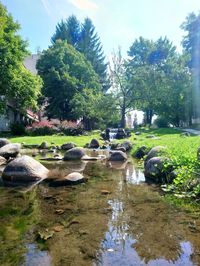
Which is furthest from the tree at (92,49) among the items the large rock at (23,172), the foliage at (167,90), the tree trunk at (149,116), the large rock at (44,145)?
the large rock at (23,172)

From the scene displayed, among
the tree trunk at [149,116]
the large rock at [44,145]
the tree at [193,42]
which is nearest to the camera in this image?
the large rock at [44,145]

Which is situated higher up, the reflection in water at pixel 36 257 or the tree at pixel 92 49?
the tree at pixel 92 49

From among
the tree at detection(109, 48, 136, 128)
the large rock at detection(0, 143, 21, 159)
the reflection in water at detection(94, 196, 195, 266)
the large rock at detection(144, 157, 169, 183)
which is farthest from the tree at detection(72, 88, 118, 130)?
the reflection in water at detection(94, 196, 195, 266)

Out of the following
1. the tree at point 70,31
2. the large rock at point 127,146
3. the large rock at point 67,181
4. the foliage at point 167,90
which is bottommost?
the large rock at point 67,181

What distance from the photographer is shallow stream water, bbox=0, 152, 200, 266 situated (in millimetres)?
4105

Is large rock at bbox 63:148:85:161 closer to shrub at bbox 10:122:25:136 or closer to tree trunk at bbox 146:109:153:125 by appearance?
shrub at bbox 10:122:25:136

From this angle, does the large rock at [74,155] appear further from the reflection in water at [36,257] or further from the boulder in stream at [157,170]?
the reflection in water at [36,257]

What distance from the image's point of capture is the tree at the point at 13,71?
24859 mm

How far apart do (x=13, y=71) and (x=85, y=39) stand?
111ft

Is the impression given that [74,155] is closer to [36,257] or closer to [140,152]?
[140,152]

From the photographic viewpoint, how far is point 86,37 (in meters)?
57.2

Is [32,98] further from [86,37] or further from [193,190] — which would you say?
[86,37]

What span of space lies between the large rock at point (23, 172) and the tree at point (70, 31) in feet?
164

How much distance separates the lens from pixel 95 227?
17.0 ft
